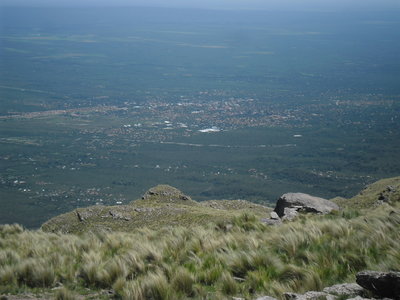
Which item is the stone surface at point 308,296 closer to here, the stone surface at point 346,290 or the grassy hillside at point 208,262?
the stone surface at point 346,290

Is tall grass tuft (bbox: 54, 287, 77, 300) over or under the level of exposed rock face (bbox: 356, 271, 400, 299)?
under

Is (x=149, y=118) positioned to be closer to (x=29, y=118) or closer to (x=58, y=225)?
(x=29, y=118)

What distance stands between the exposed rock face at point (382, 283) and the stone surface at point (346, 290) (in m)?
0.14

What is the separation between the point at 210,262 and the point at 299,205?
618cm

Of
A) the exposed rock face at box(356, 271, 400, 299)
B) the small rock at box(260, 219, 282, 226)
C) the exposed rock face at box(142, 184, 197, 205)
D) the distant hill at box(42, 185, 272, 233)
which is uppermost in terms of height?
the exposed rock face at box(356, 271, 400, 299)

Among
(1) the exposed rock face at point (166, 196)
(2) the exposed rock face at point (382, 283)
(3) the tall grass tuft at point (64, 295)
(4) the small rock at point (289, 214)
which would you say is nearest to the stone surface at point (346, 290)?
(2) the exposed rock face at point (382, 283)

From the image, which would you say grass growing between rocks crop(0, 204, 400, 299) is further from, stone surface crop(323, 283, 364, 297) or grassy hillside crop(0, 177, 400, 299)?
stone surface crop(323, 283, 364, 297)

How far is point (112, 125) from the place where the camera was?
291ft

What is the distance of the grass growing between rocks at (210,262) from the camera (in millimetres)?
6941

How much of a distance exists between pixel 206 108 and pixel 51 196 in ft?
199

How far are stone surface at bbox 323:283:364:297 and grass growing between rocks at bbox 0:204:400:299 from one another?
449 millimetres

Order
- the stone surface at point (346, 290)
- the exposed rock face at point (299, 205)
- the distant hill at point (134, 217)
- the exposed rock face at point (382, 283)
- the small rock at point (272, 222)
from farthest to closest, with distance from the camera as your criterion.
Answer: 1. the distant hill at point (134, 217)
2. the exposed rock face at point (299, 205)
3. the small rock at point (272, 222)
4. the stone surface at point (346, 290)
5. the exposed rock face at point (382, 283)

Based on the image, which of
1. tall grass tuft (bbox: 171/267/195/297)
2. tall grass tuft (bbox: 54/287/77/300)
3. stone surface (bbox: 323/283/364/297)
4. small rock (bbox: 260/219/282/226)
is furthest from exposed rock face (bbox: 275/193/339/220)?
tall grass tuft (bbox: 54/287/77/300)

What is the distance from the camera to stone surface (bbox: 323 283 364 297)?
19.6ft
